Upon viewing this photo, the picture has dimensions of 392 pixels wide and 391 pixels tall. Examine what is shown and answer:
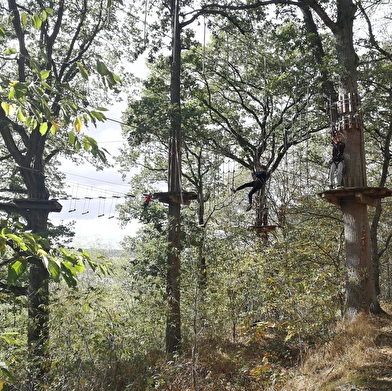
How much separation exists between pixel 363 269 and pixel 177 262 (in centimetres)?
296

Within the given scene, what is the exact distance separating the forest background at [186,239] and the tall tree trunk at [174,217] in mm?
52

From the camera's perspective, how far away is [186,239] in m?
6.75

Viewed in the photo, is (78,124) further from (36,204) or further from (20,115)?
(36,204)

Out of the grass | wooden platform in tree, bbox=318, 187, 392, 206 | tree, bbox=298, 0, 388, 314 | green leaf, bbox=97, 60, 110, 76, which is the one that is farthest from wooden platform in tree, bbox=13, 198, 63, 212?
green leaf, bbox=97, 60, 110, 76

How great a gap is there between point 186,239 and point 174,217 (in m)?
0.53

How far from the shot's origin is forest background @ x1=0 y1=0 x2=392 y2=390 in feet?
4.88

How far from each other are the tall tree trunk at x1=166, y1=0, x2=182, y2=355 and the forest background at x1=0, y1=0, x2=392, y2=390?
0.17 feet

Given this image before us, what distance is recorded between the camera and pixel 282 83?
757 centimetres

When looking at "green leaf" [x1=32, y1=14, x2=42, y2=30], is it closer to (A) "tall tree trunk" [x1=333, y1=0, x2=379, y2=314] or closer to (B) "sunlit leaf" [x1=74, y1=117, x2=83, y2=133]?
(B) "sunlit leaf" [x1=74, y1=117, x2=83, y2=133]

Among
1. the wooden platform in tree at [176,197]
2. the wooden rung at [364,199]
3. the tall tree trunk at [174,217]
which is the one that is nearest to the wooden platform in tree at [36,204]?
the wooden platform in tree at [176,197]

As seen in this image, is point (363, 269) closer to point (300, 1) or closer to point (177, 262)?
point (177, 262)

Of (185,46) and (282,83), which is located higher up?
(185,46)

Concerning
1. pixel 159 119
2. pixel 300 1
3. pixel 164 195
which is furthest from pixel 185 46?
pixel 164 195

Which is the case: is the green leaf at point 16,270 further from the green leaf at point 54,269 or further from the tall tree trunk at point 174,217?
the tall tree trunk at point 174,217
